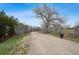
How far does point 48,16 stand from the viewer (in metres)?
5.57

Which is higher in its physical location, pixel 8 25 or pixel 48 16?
pixel 48 16

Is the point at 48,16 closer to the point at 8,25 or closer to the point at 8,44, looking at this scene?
the point at 8,25

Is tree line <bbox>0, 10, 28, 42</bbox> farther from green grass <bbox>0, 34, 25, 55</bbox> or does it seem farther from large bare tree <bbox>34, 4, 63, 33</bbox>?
large bare tree <bbox>34, 4, 63, 33</bbox>

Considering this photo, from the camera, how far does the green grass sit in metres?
5.40

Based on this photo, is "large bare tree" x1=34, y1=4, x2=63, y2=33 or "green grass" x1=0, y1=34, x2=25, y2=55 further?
"large bare tree" x1=34, y1=4, x2=63, y2=33

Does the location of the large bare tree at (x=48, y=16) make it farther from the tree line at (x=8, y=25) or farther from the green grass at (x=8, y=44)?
the green grass at (x=8, y=44)

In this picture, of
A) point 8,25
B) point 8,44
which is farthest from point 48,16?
point 8,44

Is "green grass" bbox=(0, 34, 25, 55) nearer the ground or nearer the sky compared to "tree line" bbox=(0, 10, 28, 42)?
nearer the ground

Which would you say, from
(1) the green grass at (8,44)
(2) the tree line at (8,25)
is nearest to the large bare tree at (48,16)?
(2) the tree line at (8,25)

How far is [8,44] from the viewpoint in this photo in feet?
18.0

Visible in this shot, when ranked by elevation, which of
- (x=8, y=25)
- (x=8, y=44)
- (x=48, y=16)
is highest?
(x=48, y=16)

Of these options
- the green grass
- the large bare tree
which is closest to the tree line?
the green grass

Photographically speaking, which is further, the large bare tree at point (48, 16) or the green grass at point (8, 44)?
the large bare tree at point (48, 16)

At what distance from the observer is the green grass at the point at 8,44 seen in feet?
17.7
